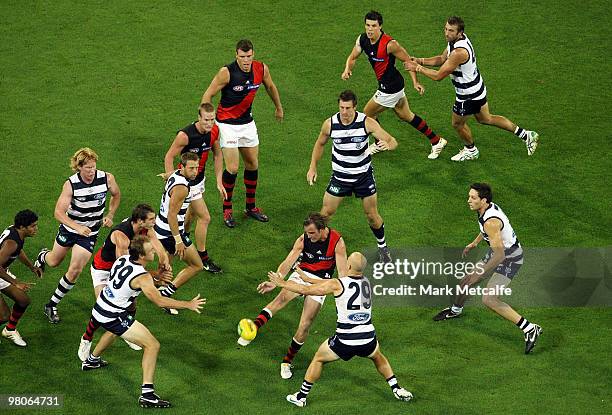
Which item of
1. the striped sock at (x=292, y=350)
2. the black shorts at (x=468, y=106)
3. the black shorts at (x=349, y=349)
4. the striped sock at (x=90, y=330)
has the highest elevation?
the black shorts at (x=468, y=106)

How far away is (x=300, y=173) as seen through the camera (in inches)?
642

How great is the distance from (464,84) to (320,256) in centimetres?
483

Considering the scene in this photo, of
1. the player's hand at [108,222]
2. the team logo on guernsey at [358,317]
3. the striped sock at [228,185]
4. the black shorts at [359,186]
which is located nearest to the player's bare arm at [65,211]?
the player's hand at [108,222]

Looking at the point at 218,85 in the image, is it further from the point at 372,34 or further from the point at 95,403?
the point at 95,403

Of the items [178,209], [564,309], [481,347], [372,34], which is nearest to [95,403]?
[178,209]

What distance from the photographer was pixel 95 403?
11625mm

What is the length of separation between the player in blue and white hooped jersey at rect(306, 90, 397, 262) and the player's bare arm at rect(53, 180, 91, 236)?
2.92 m

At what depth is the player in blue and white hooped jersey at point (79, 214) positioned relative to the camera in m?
12.8

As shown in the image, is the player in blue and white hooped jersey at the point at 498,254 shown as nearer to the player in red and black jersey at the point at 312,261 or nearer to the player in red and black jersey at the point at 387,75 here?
the player in red and black jersey at the point at 312,261

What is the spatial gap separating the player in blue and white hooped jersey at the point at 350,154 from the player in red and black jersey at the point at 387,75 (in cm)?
227

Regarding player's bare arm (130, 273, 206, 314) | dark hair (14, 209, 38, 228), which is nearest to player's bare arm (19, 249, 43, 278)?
dark hair (14, 209, 38, 228)

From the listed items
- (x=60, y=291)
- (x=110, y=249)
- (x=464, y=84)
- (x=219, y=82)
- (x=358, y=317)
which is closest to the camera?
(x=358, y=317)

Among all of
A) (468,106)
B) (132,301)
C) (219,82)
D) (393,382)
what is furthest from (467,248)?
(132,301)

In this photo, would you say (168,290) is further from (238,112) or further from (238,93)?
(238,93)
